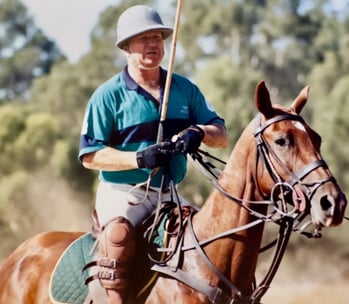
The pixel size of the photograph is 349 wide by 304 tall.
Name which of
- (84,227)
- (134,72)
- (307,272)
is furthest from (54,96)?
(134,72)

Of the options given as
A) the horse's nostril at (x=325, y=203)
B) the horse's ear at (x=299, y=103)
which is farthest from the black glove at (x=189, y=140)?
the horse's nostril at (x=325, y=203)

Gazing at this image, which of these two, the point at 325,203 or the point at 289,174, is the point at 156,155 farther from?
the point at 325,203

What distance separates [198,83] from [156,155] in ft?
103

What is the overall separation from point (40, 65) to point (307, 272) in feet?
98.3

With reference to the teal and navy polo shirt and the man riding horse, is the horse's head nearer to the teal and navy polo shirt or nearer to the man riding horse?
the man riding horse

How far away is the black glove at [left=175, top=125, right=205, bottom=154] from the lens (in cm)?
704

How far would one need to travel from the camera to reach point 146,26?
7426 mm

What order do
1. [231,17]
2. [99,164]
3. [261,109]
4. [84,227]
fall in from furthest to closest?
1. [231,17]
2. [84,227]
3. [99,164]
4. [261,109]

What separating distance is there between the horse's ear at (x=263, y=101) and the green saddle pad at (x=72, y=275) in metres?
1.71

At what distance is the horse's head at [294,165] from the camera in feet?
20.9

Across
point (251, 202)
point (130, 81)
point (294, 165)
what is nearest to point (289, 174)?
point (294, 165)

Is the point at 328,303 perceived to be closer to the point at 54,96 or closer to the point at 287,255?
the point at 287,255

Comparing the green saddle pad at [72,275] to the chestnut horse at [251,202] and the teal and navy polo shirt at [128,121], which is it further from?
the chestnut horse at [251,202]

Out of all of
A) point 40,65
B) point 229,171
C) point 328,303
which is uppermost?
point 229,171
